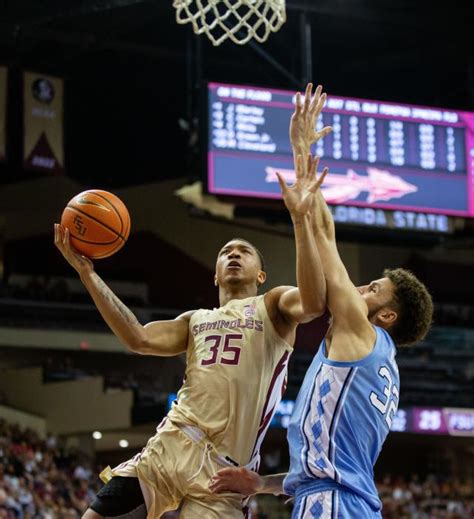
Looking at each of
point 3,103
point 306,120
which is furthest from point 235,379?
point 3,103

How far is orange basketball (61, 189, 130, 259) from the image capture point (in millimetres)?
4734

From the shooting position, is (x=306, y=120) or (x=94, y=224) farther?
(x=94, y=224)

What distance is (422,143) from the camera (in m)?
13.1

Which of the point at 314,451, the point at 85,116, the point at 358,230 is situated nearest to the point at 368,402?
the point at 314,451

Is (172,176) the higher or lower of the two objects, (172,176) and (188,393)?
the higher

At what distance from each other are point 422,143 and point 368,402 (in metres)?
9.51

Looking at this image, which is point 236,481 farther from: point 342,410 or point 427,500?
point 427,500

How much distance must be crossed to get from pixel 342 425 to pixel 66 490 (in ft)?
39.6

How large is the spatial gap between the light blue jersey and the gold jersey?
27.6 inches

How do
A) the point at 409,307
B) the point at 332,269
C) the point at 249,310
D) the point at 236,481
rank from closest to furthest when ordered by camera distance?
the point at 332,269
the point at 409,307
the point at 236,481
the point at 249,310

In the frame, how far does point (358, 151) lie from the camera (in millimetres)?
12664

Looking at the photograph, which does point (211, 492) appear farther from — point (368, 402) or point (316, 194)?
point (316, 194)

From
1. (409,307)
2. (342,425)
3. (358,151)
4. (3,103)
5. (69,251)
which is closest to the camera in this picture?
(342,425)

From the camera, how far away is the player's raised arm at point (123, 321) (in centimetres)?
469
